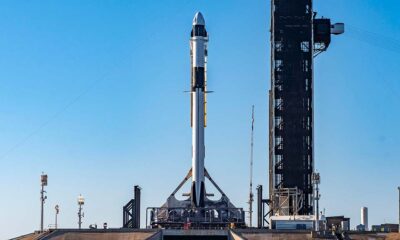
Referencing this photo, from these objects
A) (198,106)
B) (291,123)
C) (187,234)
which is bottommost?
(187,234)

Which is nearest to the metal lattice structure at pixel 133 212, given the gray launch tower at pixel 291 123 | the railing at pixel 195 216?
the railing at pixel 195 216

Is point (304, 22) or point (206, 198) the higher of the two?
point (304, 22)

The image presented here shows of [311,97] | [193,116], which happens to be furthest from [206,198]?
[311,97]

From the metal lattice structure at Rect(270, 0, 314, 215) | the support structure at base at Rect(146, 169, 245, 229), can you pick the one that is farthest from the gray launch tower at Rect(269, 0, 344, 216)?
the support structure at base at Rect(146, 169, 245, 229)

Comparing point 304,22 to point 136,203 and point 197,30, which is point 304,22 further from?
point 136,203

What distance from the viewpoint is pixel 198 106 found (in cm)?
13125

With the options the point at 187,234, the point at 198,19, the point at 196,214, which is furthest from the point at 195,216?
the point at 198,19

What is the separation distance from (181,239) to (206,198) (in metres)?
13.6

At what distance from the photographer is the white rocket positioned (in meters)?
130

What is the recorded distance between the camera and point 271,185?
14062 cm

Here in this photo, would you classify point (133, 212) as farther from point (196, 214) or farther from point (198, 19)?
point (198, 19)

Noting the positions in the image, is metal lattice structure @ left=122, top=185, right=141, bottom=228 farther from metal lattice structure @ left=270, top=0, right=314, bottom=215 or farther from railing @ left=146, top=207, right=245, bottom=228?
metal lattice structure @ left=270, top=0, right=314, bottom=215

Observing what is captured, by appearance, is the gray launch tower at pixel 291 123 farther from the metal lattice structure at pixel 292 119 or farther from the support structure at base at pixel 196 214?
the support structure at base at pixel 196 214

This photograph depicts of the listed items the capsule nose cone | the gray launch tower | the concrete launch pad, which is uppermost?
the capsule nose cone
